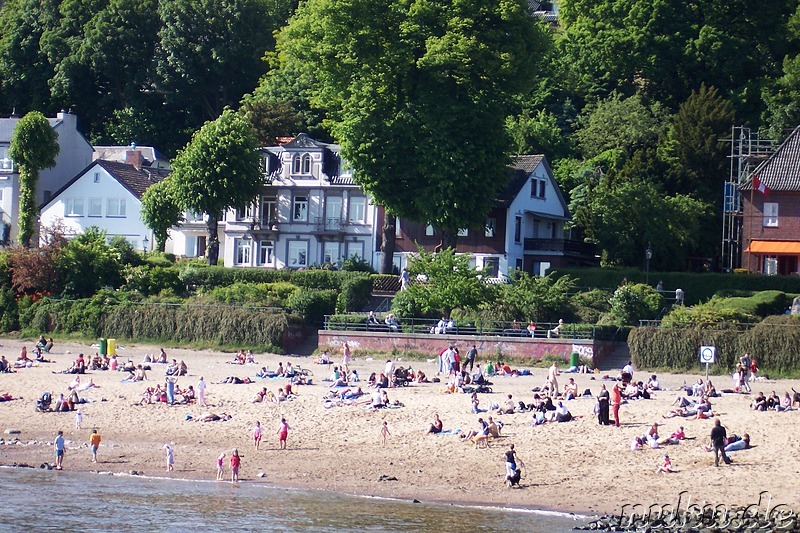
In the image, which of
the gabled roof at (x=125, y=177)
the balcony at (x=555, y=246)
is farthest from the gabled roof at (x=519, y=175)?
the gabled roof at (x=125, y=177)

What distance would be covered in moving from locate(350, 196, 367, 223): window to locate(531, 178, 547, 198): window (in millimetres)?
9198

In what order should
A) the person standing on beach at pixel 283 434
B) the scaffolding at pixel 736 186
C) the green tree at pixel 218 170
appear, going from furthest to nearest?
the green tree at pixel 218 170, the scaffolding at pixel 736 186, the person standing on beach at pixel 283 434

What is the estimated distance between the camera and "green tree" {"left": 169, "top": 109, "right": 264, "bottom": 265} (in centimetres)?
6272

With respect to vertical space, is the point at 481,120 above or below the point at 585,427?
above

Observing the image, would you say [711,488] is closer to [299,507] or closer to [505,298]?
[299,507]

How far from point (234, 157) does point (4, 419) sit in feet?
87.7

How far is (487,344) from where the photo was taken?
4881 centimetres

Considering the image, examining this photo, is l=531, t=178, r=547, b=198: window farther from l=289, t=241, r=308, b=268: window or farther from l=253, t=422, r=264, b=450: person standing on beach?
l=253, t=422, r=264, b=450: person standing on beach

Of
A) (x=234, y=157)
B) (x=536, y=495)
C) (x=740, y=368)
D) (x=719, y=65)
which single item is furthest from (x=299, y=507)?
(x=719, y=65)

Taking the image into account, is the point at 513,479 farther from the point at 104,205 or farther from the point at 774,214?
the point at 104,205

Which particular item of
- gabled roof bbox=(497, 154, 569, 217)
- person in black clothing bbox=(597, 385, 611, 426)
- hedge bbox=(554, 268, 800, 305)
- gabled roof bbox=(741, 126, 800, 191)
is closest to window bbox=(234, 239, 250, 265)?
gabled roof bbox=(497, 154, 569, 217)

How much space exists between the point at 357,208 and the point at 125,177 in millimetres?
16513

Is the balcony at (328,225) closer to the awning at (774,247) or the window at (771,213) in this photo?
the awning at (774,247)

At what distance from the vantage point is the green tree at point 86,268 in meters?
58.2
